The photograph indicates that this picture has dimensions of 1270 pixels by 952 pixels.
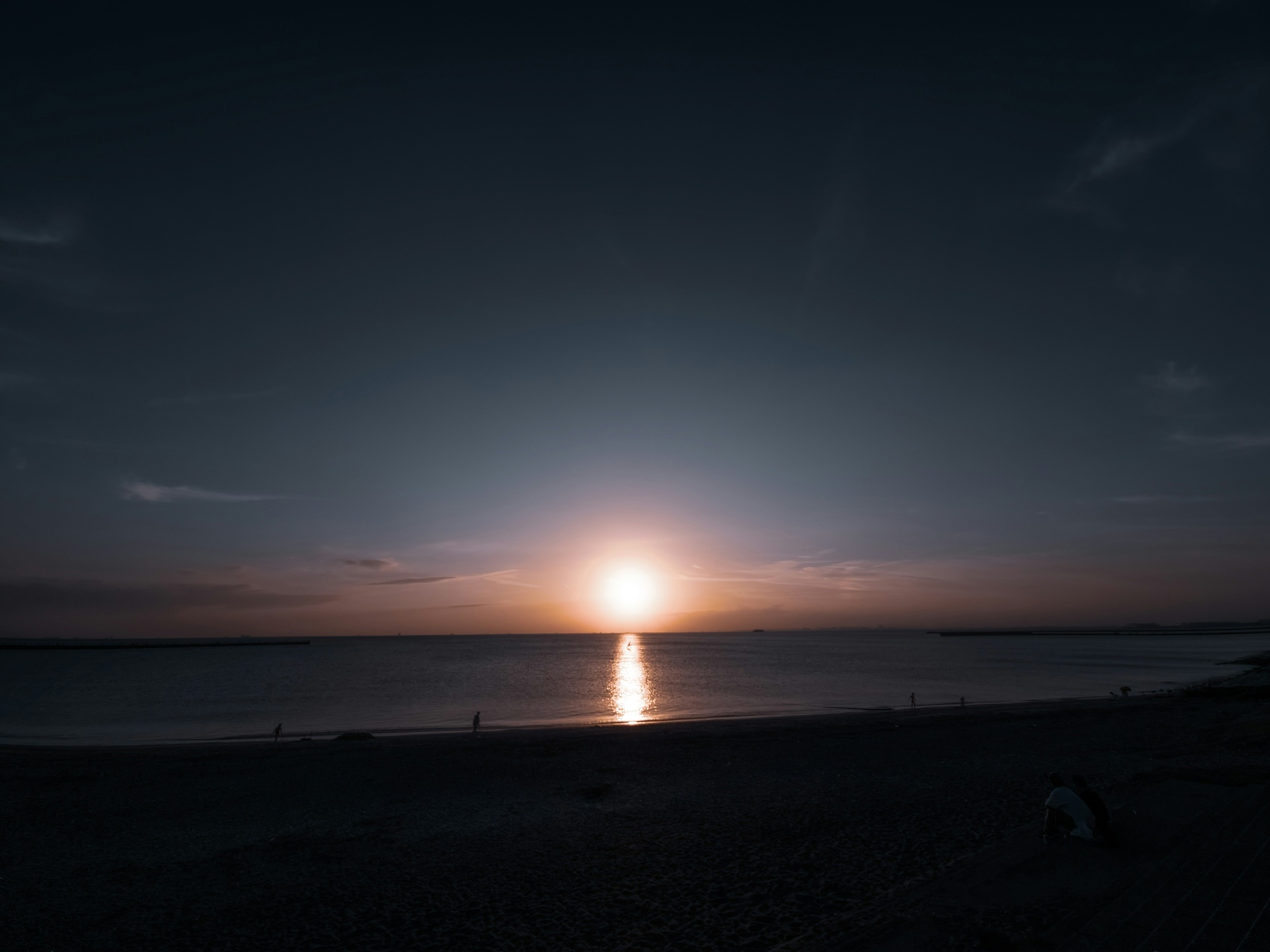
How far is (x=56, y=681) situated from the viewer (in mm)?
100000

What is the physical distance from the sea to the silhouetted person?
3341 centimetres

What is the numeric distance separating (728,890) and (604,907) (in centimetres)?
222

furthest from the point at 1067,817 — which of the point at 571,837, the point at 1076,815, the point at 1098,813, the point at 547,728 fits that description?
the point at 547,728

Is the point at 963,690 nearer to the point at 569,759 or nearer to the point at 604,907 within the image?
the point at 569,759

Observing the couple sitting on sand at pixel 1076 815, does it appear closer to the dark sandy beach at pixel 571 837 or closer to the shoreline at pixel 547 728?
the dark sandy beach at pixel 571 837

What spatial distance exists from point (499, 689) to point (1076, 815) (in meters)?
71.9

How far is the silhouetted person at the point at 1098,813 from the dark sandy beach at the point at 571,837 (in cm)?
40

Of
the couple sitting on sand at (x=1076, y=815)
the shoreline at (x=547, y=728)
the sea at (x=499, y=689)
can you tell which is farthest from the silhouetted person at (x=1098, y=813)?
the sea at (x=499, y=689)

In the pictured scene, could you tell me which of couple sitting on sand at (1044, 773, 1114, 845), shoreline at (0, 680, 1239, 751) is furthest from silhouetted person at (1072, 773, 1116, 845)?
shoreline at (0, 680, 1239, 751)

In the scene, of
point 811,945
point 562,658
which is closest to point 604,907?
point 811,945

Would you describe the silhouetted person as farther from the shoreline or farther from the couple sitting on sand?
the shoreline

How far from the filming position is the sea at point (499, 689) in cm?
4778

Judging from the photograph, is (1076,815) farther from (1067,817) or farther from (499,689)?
(499,689)

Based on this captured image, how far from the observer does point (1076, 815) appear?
39.1 ft
